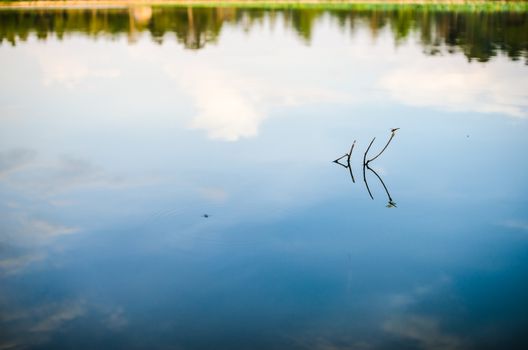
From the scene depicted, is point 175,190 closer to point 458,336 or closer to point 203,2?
point 458,336

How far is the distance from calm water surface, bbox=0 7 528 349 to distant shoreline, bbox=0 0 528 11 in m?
25.9

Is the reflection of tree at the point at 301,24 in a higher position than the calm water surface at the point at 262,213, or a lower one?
higher

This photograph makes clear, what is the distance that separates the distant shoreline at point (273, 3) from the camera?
3788cm

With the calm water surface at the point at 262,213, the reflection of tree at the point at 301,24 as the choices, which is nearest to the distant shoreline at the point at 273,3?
the reflection of tree at the point at 301,24

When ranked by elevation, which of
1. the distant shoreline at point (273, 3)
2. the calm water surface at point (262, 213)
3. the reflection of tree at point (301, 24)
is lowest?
the calm water surface at point (262, 213)

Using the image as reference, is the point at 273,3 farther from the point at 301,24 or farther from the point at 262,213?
the point at 262,213

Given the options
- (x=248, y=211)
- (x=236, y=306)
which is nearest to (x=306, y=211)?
(x=248, y=211)

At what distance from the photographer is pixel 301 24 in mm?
31734

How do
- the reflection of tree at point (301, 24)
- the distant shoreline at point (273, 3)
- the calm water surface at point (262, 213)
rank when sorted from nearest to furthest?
the calm water surface at point (262, 213) → the reflection of tree at point (301, 24) → the distant shoreline at point (273, 3)

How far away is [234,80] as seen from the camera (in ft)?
49.0

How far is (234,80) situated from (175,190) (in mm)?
8477

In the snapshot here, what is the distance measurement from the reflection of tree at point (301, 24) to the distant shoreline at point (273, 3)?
1288 mm

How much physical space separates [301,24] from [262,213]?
89.4 feet

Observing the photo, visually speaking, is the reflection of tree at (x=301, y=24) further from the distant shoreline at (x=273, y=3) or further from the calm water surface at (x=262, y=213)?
the calm water surface at (x=262, y=213)
